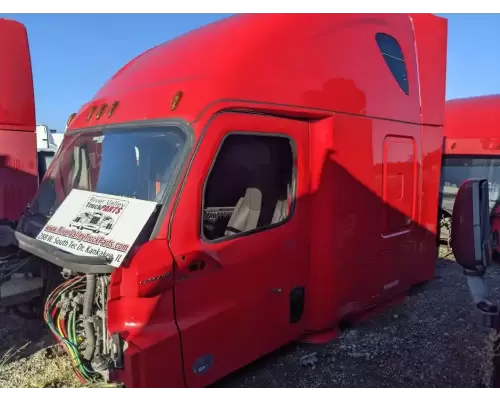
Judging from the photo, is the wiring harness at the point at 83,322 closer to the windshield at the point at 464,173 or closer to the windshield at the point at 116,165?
the windshield at the point at 116,165

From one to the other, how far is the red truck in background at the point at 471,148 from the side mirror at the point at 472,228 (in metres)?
4.98

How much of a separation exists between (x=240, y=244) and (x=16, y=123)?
164 inches

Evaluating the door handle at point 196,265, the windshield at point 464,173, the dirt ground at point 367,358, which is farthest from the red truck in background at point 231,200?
the windshield at point 464,173

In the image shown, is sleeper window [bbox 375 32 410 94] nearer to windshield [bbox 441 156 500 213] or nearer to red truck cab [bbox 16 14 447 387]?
red truck cab [bbox 16 14 447 387]

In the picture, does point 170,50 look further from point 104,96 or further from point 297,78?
point 297,78

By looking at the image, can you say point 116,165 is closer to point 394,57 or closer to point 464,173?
point 394,57

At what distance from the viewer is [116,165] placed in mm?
3141

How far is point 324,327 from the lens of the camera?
3555mm

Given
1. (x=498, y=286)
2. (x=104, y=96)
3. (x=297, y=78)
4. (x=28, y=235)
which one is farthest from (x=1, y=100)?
(x=498, y=286)

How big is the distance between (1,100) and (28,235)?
117 inches

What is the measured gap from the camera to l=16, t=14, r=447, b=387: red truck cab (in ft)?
8.48

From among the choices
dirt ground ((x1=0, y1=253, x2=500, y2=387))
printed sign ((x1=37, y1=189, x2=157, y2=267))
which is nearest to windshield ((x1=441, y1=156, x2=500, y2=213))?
dirt ground ((x1=0, y1=253, x2=500, y2=387))

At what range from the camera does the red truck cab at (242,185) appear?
2584mm

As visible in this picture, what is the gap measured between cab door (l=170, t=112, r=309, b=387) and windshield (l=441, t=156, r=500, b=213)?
542 cm
